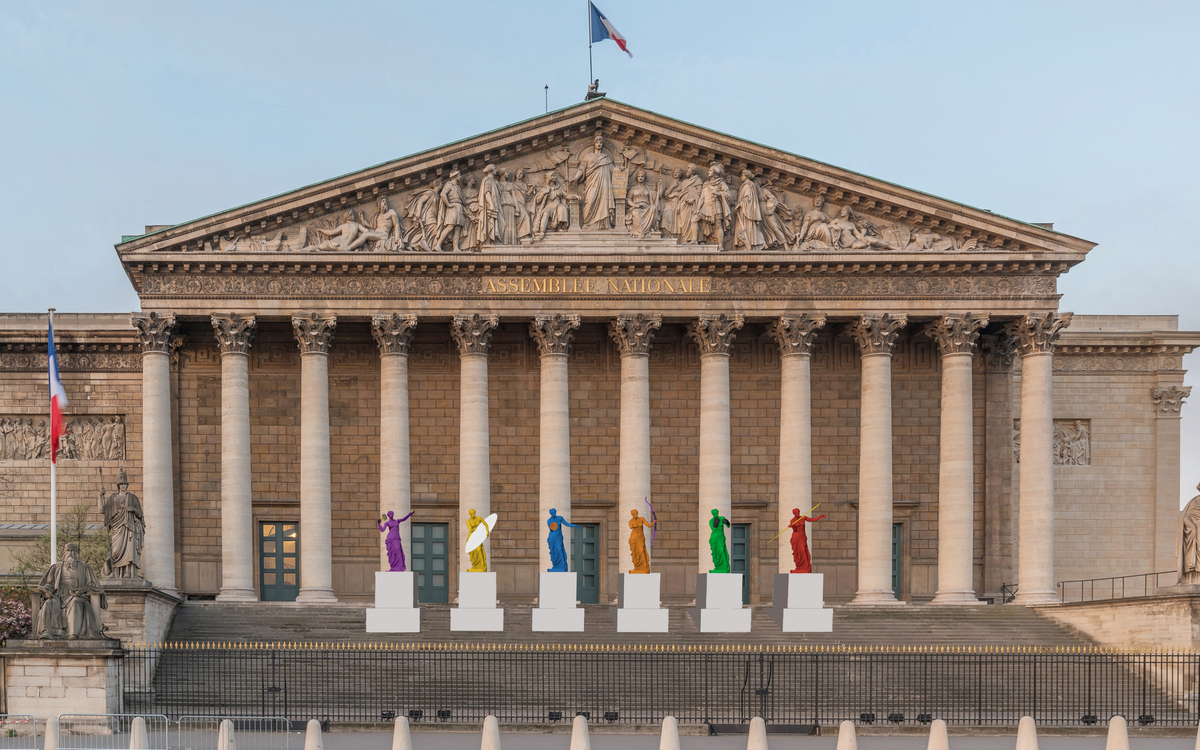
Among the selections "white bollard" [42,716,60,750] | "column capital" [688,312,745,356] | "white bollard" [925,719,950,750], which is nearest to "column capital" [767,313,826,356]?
"column capital" [688,312,745,356]

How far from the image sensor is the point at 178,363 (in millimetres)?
44594

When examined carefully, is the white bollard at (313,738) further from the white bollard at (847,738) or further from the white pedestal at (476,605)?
the white pedestal at (476,605)

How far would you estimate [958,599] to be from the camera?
41.8m

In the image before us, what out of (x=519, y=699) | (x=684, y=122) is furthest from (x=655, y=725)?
(x=684, y=122)

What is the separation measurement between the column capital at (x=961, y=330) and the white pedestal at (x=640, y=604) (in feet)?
47.6

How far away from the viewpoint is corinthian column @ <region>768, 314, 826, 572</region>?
42.4 meters

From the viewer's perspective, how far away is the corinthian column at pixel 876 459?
42.2 m

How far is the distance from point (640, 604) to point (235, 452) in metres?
15.0

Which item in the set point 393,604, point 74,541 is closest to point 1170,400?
point 393,604

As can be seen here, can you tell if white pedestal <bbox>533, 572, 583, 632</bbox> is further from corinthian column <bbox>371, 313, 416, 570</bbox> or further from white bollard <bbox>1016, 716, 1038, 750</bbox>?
white bollard <bbox>1016, 716, 1038, 750</bbox>

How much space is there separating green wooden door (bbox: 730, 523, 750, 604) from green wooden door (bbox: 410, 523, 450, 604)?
9351 millimetres

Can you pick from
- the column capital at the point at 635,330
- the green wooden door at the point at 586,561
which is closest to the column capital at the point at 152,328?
the column capital at the point at 635,330

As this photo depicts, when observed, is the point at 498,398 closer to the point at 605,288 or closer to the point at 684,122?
the point at 605,288

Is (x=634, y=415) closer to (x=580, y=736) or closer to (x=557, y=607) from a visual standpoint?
(x=557, y=607)
